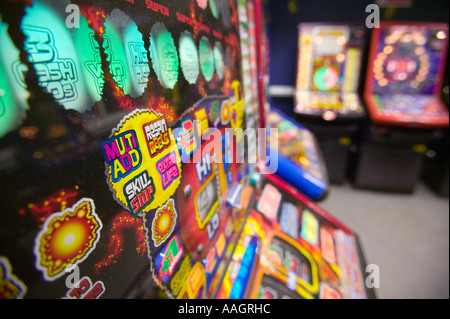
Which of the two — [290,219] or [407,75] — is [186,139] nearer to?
[290,219]

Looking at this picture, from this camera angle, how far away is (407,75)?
279 cm

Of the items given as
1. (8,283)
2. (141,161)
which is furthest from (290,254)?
(8,283)

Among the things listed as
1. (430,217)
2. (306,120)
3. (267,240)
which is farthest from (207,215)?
(430,217)

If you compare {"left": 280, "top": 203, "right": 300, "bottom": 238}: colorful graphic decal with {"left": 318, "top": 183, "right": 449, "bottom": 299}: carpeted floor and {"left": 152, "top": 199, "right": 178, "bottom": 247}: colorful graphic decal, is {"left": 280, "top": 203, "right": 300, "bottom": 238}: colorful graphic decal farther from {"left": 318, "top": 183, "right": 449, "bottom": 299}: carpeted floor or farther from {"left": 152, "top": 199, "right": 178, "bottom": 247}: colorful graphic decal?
{"left": 152, "top": 199, "right": 178, "bottom": 247}: colorful graphic decal

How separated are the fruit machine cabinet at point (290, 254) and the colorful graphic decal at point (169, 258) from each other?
0.28 m

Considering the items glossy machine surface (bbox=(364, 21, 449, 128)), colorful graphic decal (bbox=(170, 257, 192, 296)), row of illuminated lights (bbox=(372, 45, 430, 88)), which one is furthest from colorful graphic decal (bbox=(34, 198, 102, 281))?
row of illuminated lights (bbox=(372, 45, 430, 88))

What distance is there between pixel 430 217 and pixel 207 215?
300cm

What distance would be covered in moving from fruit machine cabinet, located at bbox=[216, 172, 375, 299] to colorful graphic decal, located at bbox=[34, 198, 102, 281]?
1.82 ft

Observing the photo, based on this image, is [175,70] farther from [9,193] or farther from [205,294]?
[205,294]

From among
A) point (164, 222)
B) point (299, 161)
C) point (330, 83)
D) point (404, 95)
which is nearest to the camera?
point (164, 222)

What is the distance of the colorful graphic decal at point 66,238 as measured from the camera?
362 millimetres

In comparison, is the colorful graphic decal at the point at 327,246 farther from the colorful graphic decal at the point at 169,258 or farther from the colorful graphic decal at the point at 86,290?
the colorful graphic decal at the point at 86,290

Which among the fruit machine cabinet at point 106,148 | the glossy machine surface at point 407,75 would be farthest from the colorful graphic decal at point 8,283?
the glossy machine surface at point 407,75

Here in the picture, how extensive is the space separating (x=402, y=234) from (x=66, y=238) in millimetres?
2994
